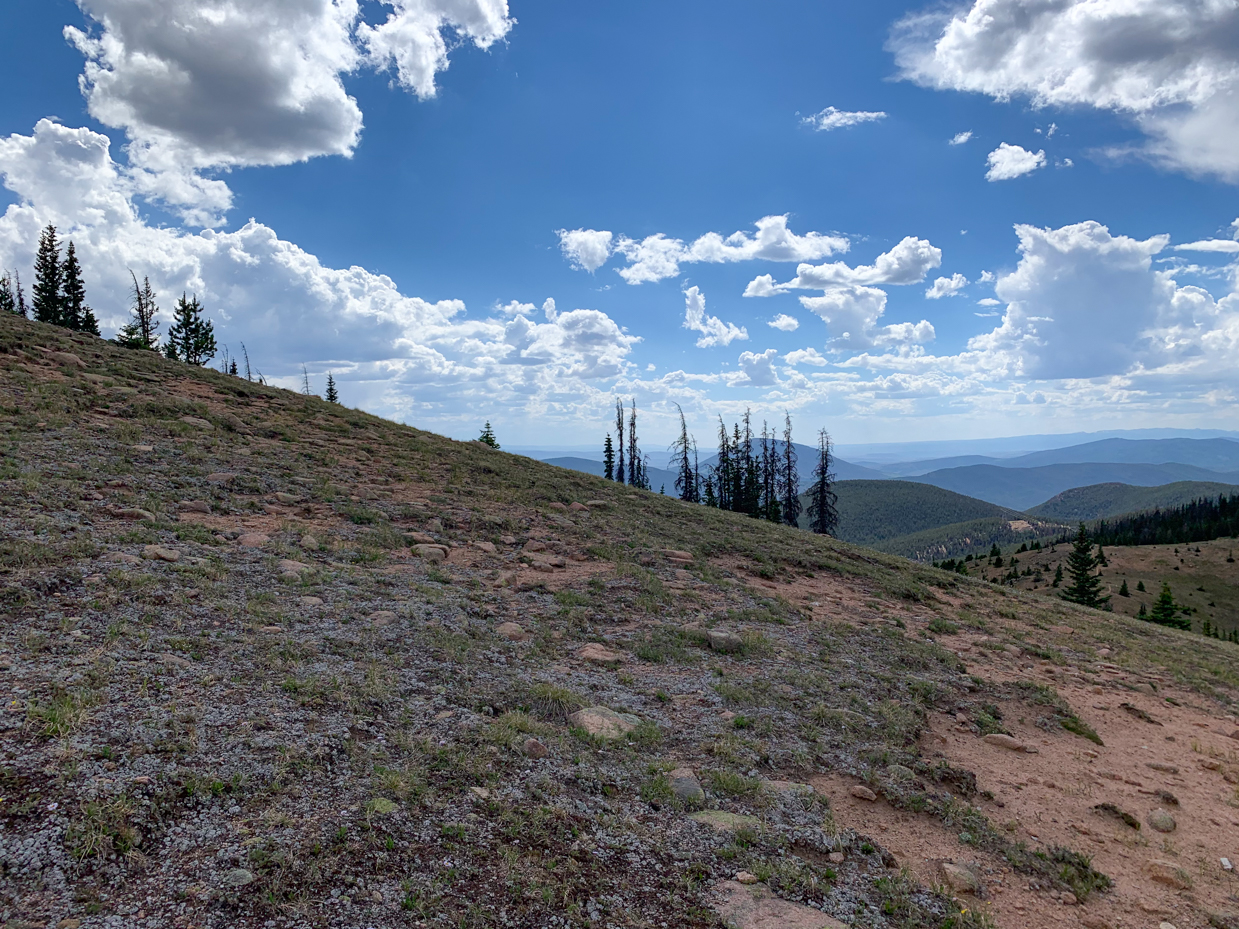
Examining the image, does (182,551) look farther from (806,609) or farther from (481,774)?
(806,609)

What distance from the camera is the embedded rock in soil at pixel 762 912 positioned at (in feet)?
14.7

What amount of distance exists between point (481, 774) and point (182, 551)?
7.58 m

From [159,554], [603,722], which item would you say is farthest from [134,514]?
[603,722]

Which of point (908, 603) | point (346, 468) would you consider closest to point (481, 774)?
point (346, 468)

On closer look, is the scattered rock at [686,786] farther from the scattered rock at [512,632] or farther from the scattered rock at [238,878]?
the scattered rock at [512,632]

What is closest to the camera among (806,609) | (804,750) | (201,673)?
(201,673)

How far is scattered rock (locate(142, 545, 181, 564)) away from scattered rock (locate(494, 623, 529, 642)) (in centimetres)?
536

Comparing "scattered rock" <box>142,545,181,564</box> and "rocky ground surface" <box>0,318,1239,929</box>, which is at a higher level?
"scattered rock" <box>142,545,181,564</box>

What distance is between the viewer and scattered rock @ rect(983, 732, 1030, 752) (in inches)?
352

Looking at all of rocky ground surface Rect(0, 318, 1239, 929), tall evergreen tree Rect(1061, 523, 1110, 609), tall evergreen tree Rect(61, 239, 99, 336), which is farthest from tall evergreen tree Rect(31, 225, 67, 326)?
tall evergreen tree Rect(1061, 523, 1110, 609)

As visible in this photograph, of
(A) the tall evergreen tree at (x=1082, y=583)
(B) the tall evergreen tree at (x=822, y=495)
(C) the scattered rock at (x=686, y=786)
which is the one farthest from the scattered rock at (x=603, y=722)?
(A) the tall evergreen tree at (x=1082, y=583)

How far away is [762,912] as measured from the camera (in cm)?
461

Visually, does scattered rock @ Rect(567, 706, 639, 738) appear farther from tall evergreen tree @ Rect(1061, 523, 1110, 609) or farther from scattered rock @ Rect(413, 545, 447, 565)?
tall evergreen tree @ Rect(1061, 523, 1110, 609)

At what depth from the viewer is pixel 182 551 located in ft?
32.4
